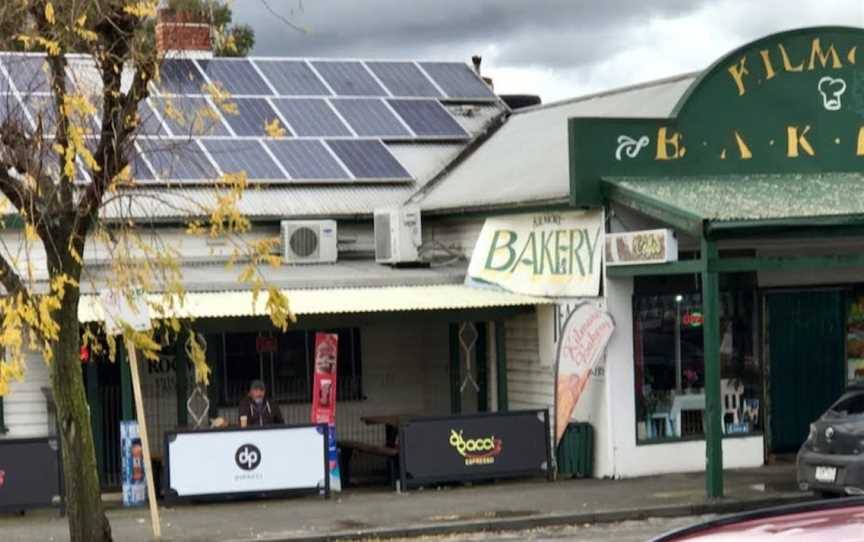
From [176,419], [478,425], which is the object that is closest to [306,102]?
[176,419]

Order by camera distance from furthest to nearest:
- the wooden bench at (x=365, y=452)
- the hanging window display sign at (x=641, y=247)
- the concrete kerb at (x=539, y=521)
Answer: the wooden bench at (x=365, y=452) < the hanging window display sign at (x=641, y=247) < the concrete kerb at (x=539, y=521)

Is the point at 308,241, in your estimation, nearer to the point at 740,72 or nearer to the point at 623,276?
the point at 623,276

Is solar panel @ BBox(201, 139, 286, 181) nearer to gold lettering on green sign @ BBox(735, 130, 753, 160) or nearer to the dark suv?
gold lettering on green sign @ BBox(735, 130, 753, 160)

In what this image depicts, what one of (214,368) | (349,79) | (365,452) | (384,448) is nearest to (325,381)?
(384,448)

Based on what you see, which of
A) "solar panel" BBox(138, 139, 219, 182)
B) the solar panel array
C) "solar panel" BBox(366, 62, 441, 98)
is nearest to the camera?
"solar panel" BBox(138, 139, 219, 182)

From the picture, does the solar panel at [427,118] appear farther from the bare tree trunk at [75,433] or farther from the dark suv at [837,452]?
the bare tree trunk at [75,433]

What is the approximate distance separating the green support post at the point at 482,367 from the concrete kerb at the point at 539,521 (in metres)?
6.53

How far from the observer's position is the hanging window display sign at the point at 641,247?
754 inches

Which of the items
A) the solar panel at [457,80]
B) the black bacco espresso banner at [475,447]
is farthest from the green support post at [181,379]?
the solar panel at [457,80]

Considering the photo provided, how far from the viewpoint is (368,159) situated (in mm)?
25703

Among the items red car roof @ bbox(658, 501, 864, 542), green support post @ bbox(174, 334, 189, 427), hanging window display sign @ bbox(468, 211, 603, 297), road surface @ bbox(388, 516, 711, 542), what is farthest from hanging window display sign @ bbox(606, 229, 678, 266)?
red car roof @ bbox(658, 501, 864, 542)

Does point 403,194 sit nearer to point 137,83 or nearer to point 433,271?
point 433,271

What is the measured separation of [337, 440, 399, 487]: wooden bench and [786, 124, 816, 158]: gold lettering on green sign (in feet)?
21.9

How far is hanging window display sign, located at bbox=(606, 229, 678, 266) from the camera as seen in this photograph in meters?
19.1
